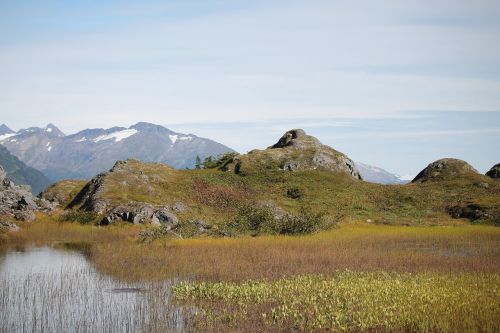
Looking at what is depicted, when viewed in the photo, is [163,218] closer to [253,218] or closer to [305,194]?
[253,218]

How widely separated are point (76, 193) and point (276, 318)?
71.5 m

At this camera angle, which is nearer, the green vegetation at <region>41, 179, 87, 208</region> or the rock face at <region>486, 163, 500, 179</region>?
the green vegetation at <region>41, 179, 87, 208</region>

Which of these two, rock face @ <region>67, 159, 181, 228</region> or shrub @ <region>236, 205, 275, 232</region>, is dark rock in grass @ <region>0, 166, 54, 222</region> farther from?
shrub @ <region>236, 205, 275, 232</region>

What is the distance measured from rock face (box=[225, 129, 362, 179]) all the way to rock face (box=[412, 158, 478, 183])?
47.7 ft

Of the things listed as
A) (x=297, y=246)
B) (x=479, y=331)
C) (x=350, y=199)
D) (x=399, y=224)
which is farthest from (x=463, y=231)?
(x=479, y=331)

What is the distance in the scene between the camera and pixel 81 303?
2538 cm

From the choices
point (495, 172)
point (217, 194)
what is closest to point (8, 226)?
point (217, 194)

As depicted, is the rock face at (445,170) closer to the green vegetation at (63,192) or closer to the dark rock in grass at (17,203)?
the green vegetation at (63,192)

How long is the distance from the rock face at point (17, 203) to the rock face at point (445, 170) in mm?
75860

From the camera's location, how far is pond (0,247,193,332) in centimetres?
2161

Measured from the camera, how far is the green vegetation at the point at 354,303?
20.9 metres

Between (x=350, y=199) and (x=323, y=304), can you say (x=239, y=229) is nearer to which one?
(x=323, y=304)

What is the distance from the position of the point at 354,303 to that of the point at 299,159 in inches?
3233

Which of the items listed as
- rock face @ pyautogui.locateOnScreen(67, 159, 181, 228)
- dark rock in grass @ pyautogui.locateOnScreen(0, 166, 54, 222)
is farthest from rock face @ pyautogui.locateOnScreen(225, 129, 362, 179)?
dark rock in grass @ pyautogui.locateOnScreen(0, 166, 54, 222)
